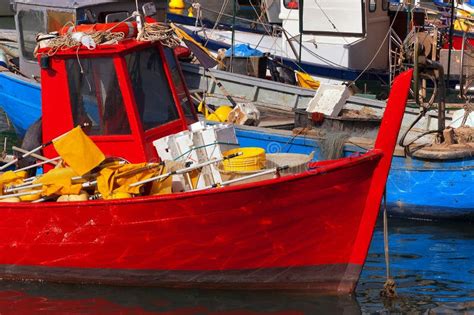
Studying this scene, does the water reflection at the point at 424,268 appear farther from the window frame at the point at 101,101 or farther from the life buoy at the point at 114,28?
the life buoy at the point at 114,28

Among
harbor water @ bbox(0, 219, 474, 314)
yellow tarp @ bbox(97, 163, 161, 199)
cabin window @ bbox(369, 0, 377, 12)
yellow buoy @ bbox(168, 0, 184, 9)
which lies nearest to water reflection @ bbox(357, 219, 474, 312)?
harbor water @ bbox(0, 219, 474, 314)

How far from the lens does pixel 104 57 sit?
9312mm

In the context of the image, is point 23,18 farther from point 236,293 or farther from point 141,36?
point 236,293

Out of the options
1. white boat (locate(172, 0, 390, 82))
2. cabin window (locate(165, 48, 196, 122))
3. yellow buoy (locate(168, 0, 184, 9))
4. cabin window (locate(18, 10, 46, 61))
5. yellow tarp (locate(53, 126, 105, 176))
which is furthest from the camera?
yellow buoy (locate(168, 0, 184, 9))

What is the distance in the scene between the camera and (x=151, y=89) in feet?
31.3

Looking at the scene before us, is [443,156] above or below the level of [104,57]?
below

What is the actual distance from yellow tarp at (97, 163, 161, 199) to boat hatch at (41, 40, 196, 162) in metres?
0.44

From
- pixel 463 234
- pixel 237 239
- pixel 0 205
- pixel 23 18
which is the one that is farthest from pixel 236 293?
pixel 23 18

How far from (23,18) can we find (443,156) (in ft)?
21.8

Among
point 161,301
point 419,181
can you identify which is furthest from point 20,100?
point 161,301

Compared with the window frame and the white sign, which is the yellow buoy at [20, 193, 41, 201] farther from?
the white sign

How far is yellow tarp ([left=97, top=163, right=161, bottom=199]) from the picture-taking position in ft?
29.0

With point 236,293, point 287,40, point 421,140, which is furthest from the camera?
point 287,40

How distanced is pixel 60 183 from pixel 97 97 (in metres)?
0.91
